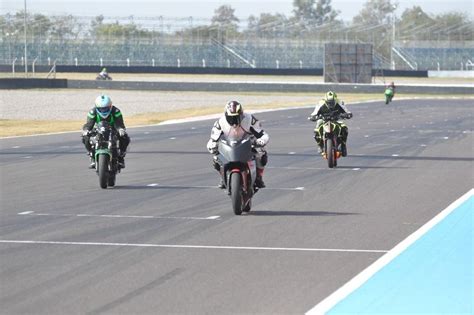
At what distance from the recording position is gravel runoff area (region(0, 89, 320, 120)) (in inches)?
1945

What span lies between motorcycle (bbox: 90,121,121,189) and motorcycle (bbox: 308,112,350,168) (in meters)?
5.67

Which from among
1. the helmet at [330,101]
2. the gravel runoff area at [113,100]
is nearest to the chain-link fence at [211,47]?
the gravel runoff area at [113,100]

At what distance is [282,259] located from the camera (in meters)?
11.6

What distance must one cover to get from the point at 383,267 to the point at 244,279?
1500 millimetres

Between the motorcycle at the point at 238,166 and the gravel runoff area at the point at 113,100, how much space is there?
100 ft

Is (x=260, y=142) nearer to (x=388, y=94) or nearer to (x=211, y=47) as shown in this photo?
(x=388, y=94)

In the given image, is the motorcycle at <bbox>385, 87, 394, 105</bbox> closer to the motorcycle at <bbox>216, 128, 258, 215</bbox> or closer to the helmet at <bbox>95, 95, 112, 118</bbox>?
the helmet at <bbox>95, 95, 112, 118</bbox>

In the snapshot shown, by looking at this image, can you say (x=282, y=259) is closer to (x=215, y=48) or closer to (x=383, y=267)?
(x=383, y=267)

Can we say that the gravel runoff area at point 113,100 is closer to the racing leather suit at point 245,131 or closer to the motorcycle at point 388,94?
the motorcycle at point 388,94

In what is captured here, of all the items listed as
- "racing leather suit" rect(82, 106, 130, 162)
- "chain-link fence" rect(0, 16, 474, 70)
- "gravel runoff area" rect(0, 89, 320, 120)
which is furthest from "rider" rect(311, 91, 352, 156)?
"chain-link fence" rect(0, 16, 474, 70)

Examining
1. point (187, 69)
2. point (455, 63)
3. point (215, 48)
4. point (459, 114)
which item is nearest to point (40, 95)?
point (459, 114)

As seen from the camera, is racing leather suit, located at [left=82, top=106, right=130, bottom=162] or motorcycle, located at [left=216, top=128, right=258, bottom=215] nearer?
motorcycle, located at [left=216, top=128, right=258, bottom=215]

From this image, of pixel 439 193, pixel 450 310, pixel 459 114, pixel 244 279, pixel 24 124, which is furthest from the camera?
pixel 459 114

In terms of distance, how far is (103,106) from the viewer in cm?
1961
